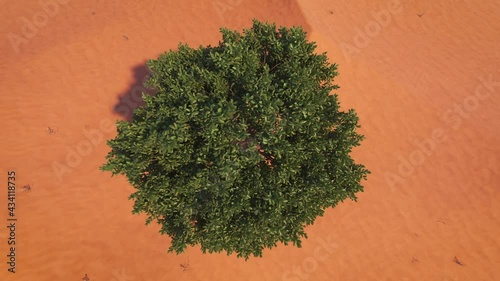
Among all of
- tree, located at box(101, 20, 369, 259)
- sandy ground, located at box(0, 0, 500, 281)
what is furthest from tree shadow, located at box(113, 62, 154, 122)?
tree, located at box(101, 20, 369, 259)

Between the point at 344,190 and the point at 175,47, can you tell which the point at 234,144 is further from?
the point at 175,47

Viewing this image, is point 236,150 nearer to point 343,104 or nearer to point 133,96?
point 343,104

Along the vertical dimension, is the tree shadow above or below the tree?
above

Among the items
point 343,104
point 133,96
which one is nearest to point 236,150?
point 343,104

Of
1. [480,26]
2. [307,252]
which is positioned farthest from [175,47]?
[480,26]

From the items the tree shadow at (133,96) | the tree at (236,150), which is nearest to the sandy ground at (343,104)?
the tree shadow at (133,96)

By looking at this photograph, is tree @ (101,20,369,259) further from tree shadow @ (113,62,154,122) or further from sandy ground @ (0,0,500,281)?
tree shadow @ (113,62,154,122)
